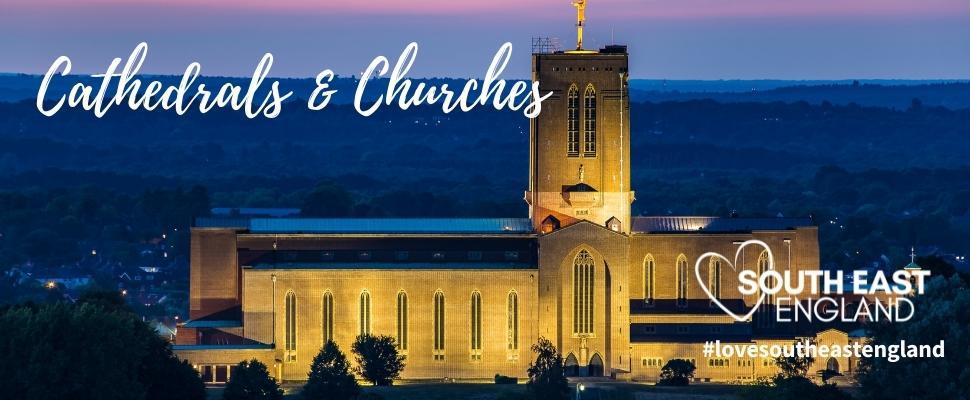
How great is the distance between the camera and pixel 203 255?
135 metres

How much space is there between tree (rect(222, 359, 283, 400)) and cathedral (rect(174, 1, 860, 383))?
13039 millimetres

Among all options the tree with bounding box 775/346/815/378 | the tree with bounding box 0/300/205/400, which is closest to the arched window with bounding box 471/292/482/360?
the tree with bounding box 775/346/815/378

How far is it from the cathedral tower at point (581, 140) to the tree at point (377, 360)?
10.8 m

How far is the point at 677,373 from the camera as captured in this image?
127 meters

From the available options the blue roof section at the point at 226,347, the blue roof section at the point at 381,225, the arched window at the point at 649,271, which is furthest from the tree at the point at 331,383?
the arched window at the point at 649,271

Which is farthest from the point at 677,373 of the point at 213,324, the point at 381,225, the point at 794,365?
the point at 213,324

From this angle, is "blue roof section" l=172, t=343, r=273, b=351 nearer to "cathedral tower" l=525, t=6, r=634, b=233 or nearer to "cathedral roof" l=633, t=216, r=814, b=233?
"cathedral tower" l=525, t=6, r=634, b=233

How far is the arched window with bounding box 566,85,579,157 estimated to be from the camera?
133 metres

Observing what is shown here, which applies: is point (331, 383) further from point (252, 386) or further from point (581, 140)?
point (581, 140)

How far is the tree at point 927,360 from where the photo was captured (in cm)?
10469

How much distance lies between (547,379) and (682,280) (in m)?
20.3

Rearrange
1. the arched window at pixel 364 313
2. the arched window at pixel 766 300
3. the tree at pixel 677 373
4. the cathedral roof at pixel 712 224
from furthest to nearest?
the cathedral roof at pixel 712 224 → the arched window at pixel 766 300 → the arched window at pixel 364 313 → the tree at pixel 677 373

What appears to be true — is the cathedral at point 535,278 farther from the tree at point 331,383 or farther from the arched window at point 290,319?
the tree at point 331,383

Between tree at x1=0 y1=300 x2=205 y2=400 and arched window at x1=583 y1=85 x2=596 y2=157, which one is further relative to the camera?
arched window at x1=583 y1=85 x2=596 y2=157
